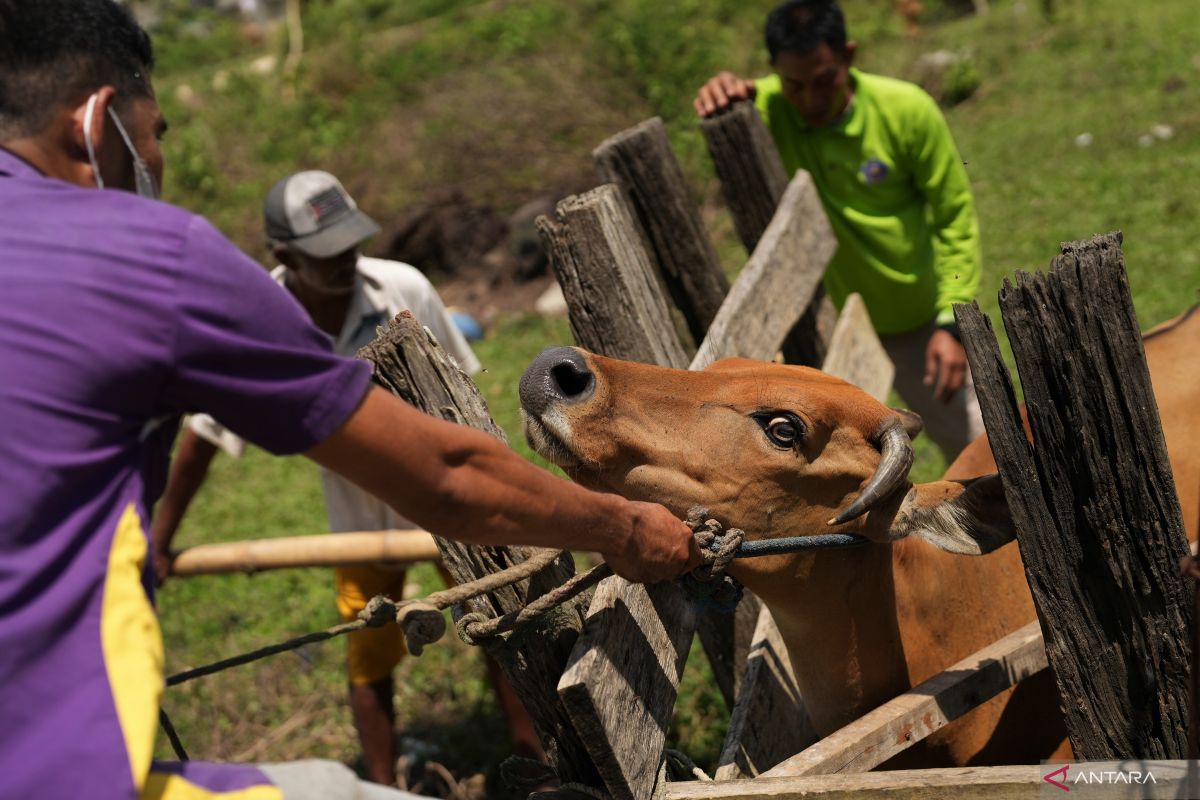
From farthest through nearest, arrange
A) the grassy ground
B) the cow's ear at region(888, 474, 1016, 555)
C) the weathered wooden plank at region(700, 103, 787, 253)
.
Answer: the grassy ground, the weathered wooden plank at region(700, 103, 787, 253), the cow's ear at region(888, 474, 1016, 555)

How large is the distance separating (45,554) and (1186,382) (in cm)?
345

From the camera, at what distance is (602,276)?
11.4 ft

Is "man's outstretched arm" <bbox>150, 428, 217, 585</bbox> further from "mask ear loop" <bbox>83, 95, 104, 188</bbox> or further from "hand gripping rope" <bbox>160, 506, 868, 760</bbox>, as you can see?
"mask ear loop" <bbox>83, 95, 104, 188</bbox>

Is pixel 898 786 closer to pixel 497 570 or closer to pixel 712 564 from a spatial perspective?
pixel 712 564

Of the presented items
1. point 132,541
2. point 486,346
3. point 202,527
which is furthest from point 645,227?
point 486,346

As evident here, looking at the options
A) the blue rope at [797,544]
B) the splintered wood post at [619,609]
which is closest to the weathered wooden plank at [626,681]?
the splintered wood post at [619,609]

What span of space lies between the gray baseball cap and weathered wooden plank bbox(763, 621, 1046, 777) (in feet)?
8.84

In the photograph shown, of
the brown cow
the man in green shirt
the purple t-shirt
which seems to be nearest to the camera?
the purple t-shirt

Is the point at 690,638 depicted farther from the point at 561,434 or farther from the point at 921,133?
the point at 921,133

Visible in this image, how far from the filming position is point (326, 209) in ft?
15.2

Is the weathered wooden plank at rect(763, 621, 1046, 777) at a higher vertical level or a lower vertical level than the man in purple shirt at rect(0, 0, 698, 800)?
lower

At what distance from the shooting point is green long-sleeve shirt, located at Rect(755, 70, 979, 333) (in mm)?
4938

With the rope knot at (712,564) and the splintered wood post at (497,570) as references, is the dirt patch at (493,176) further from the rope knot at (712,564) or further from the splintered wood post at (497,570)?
the splintered wood post at (497,570)

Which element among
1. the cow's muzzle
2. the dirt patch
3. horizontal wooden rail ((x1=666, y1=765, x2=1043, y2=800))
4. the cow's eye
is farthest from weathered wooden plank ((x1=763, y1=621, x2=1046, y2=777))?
the dirt patch
